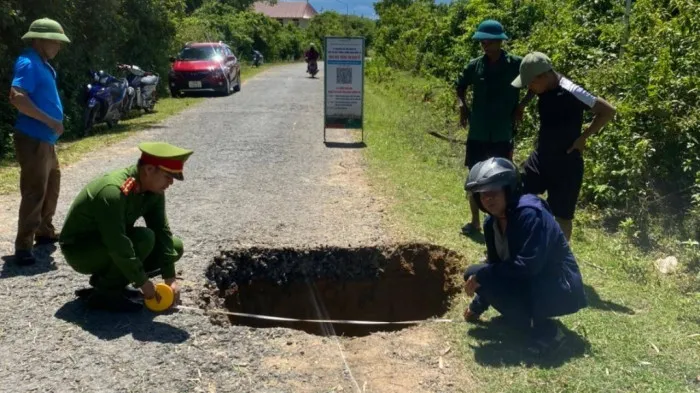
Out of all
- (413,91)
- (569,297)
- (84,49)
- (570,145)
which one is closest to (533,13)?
(413,91)

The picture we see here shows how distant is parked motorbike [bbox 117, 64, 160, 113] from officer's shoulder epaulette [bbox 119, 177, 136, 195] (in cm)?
1174

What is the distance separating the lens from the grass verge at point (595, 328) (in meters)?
3.87

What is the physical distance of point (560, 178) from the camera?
17.4ft

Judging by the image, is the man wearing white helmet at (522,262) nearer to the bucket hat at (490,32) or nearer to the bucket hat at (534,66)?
the bucket hat at (534,66)

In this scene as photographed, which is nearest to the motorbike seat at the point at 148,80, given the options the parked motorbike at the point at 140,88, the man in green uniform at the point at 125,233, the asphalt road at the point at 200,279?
the parked motorbike at the point at 140,88

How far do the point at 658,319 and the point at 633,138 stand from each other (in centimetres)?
338

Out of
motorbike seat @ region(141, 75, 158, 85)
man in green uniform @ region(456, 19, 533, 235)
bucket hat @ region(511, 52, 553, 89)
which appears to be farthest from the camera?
motorbike seat @ region(141, 75, 158, 85)

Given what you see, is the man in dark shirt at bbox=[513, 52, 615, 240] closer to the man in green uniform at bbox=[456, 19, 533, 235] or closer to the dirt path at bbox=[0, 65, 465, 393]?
the man in green uniform at bbox=[456, 19, 533, 235]

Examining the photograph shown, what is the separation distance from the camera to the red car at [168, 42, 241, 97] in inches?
814

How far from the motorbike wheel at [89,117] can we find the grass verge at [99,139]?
0.59 feet

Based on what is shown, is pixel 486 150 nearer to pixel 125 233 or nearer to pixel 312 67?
pixel 125 233

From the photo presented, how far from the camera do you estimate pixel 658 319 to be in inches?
186

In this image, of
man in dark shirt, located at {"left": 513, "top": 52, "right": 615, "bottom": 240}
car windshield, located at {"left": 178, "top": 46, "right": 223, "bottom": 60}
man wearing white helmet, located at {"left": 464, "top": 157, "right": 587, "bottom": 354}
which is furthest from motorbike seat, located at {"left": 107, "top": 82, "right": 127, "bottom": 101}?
man wearing white helmet, located at {"left": 464, "top": 157, "right": 587, "bottom": 354}

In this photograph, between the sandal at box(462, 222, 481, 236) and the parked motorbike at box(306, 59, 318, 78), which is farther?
the parked motorbike at box(306, 59, 318, 78)
